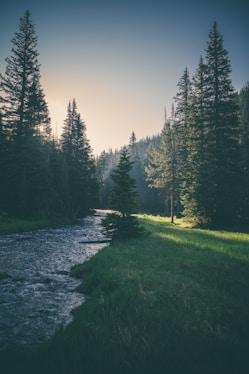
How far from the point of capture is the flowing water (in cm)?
488

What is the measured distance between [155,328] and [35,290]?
199 inches

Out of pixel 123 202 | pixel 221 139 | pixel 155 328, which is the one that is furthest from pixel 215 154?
pixel 155 328

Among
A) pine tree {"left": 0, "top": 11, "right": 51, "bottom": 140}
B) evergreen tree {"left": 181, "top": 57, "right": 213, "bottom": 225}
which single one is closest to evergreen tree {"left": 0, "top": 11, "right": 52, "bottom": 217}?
pine tree {"left": 0, "top": 11, "right": 51, "bottom": 140}

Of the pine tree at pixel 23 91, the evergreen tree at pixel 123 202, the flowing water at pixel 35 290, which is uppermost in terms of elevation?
the pine tree at pixel 23 91

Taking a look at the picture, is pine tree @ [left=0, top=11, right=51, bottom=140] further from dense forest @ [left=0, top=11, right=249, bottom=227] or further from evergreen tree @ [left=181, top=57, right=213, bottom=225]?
evergreen tree @ [left=181, top=57, right=213, bottom=225]

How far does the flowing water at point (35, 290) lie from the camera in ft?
16.0

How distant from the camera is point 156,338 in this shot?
400 centimetres

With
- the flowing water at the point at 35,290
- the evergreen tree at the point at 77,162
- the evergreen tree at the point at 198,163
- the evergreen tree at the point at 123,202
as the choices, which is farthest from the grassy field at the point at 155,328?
the evergreen tree at the point at 77,162

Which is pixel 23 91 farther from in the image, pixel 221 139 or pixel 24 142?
pixel 221 139

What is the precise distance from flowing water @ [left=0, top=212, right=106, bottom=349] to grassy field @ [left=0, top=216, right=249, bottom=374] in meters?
0.66

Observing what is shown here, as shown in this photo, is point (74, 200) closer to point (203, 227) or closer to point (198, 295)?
point (203, 227)

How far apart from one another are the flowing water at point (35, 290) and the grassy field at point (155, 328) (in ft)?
2.17

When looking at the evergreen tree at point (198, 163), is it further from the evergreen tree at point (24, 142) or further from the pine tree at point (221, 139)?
the evergreen tree at point (24, 142)

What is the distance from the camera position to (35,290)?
7297mm
